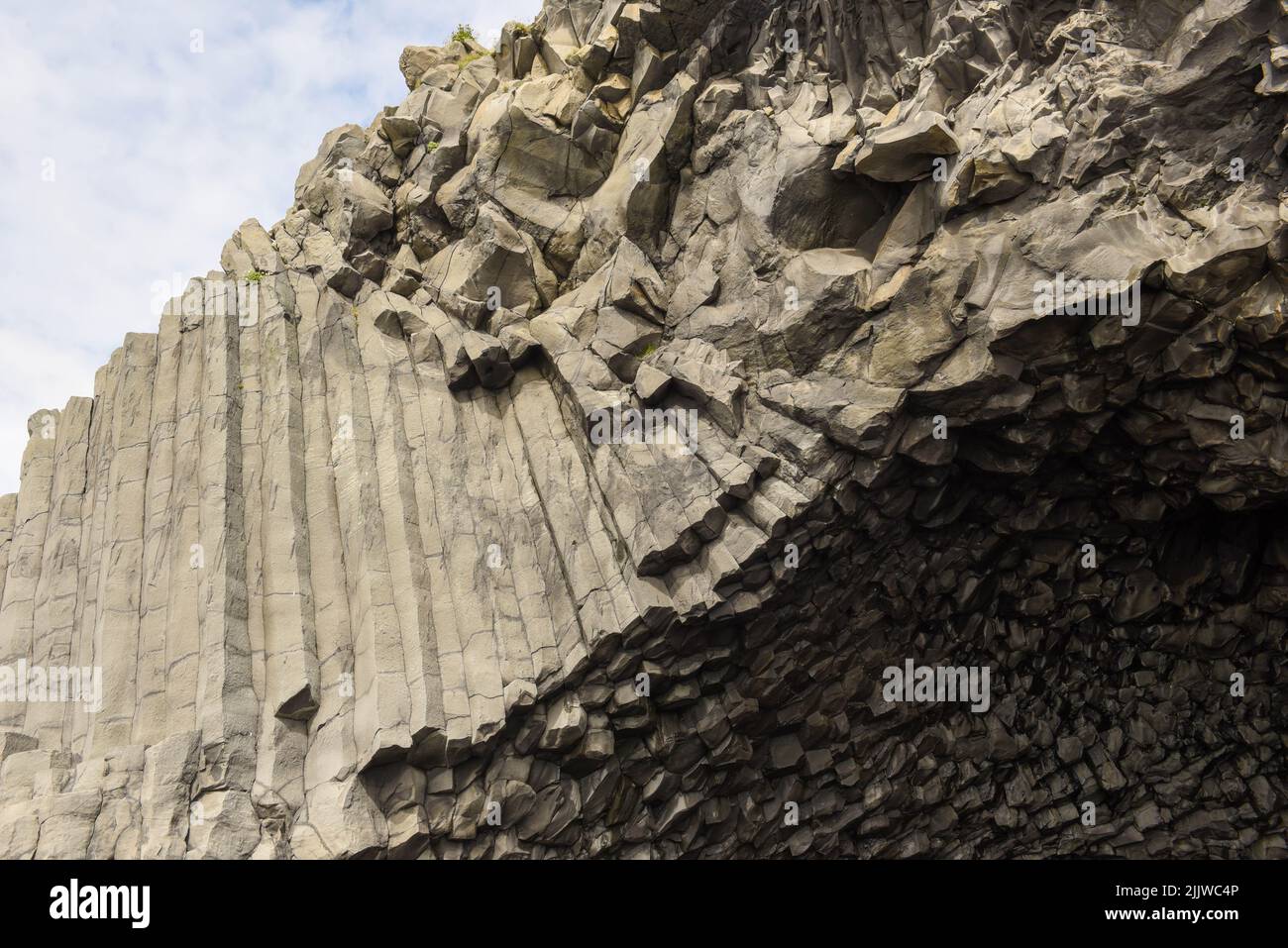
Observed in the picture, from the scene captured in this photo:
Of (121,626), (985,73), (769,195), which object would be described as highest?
(985,73)

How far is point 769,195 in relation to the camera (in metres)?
15.3

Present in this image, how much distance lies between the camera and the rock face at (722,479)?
43.0 feet

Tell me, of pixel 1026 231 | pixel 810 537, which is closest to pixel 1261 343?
pixel 1026 231

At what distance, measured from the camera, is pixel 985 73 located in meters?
14.5

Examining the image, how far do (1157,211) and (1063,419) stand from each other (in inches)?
122

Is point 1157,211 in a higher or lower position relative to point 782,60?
lower

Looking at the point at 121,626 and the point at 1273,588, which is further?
the point at 1273,588

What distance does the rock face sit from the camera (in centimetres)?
1310

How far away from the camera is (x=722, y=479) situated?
14086 mm
